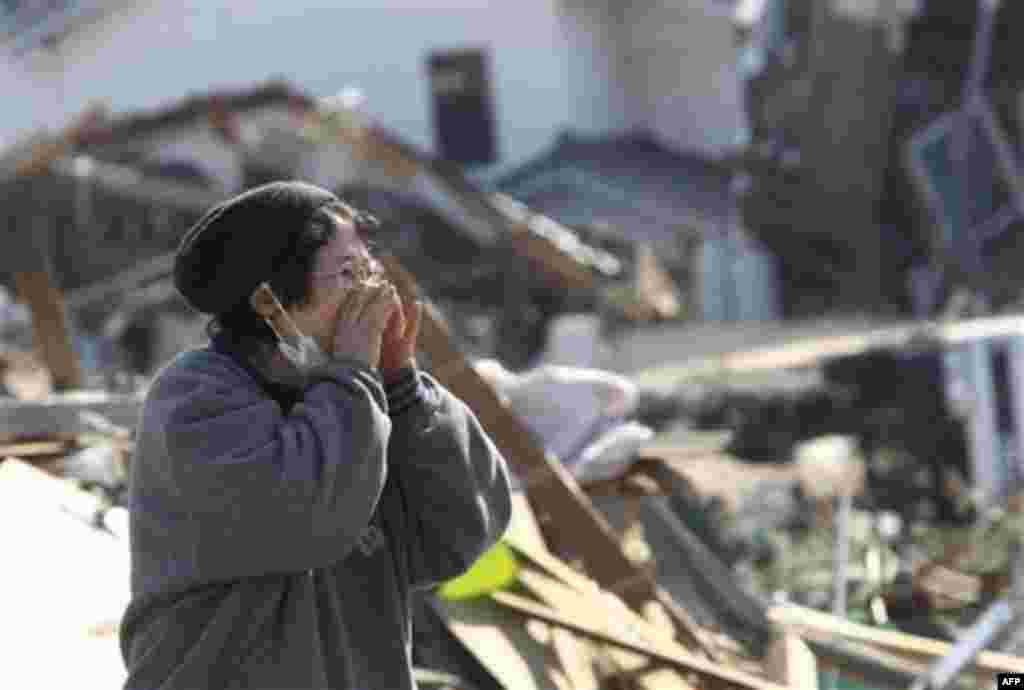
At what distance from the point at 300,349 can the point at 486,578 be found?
1886 millimetres

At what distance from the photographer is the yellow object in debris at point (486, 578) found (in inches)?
162

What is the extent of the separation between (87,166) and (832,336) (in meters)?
6.78

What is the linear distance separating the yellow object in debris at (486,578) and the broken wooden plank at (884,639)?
1.09 meters

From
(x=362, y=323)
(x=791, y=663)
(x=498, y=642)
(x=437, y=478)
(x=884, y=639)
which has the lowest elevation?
(x=884, y=639)

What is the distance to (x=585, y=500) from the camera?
4.64 meters

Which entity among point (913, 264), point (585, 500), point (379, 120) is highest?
point (585, 500)

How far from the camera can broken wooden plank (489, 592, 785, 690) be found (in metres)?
3.67

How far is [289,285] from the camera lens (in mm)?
2330

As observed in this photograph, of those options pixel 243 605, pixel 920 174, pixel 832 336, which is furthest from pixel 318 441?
pixel 920 174

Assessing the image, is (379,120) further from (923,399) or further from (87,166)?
(923,399)

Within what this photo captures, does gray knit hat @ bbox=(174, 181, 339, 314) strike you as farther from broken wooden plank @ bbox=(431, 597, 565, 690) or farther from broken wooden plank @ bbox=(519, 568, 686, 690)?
broken wooden plank @ bbox=(519, 568, 686, 690)

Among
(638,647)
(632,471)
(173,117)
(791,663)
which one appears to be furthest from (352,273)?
(173,117)

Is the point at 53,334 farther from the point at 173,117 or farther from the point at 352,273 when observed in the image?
the point at 173,117

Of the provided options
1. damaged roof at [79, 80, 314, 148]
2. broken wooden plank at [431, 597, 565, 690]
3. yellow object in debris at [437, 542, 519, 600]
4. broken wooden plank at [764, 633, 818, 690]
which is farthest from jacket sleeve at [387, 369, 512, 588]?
damaged roof at [79, 80, 314, 148]
